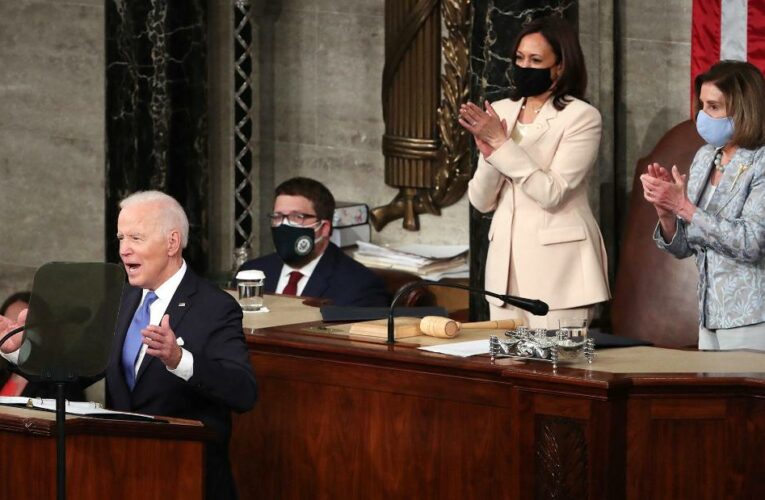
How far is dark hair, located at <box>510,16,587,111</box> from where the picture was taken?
633 centimetres

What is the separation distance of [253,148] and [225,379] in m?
5.11

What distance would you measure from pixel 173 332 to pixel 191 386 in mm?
170

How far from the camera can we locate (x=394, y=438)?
213 inches

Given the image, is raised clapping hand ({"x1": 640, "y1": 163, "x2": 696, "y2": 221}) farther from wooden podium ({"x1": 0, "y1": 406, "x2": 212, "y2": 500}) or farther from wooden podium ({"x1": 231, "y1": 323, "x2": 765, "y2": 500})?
wooden podium ({"x1": 0, "y1": 406, "x2": 212, "y2": 500})

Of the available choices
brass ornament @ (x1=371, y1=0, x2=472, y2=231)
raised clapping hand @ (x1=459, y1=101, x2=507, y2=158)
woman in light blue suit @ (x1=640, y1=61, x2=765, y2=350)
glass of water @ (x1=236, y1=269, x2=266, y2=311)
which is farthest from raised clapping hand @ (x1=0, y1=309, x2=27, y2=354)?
brass ornament @ (x1=371, y1=0, x2=472, y2=231)

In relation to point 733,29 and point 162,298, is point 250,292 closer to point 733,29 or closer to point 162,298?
point 162,298

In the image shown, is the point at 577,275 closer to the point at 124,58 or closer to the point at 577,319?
the point at 577,319

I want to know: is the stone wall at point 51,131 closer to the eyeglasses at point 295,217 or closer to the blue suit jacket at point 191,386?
the eyeglasses at point 295,217

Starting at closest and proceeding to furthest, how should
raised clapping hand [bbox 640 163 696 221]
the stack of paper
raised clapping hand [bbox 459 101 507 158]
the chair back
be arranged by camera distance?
1. raised clapping hand [bbox 640 163 696 221]
2. raised clapping hand [bbox 459 101 507 158]
3. the chair back
4. the stack of paper

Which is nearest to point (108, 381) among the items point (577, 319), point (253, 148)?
point (577, 319)

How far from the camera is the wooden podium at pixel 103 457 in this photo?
4207 mm

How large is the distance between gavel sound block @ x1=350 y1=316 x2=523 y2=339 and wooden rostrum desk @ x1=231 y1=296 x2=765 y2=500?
0.19 ft

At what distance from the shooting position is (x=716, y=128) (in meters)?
5.83

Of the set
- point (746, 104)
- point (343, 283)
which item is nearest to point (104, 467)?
point (746, 104)
